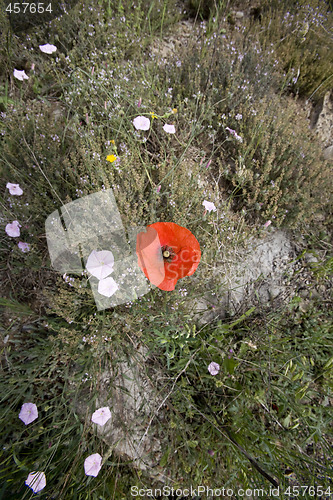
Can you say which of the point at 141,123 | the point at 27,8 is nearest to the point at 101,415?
the point at 141,123

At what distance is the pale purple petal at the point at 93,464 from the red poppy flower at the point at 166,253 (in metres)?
1.09

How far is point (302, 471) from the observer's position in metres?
1.82

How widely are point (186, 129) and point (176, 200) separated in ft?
2.82

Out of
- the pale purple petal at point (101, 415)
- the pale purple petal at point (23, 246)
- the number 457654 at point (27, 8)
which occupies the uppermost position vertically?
the number 457654 at point (27, 8)

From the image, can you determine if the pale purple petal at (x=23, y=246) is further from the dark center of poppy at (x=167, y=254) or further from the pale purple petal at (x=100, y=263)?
the dark center of poppy at (x=167, y=254)

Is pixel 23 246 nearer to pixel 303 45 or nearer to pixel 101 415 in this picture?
pixel 101 415

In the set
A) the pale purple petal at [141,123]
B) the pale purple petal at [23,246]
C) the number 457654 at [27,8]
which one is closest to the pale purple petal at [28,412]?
the pale purple petal at [23,246]

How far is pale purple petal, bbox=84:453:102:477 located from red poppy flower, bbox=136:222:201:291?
3.58ft

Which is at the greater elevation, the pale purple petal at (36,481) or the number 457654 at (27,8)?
the number 457654 at (27,8)

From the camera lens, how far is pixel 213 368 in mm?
1997

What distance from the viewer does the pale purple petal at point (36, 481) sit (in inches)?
60.6

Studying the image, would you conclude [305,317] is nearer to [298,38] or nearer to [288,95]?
[288,95]

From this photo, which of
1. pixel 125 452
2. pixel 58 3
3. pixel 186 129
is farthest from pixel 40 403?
pixel 58 3

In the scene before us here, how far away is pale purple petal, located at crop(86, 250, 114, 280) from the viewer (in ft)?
5.41
